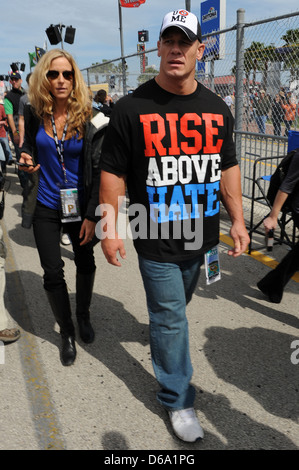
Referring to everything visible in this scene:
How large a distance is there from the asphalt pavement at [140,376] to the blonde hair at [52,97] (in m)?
1.60

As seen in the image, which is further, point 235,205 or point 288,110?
point 288,110

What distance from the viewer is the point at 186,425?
7.23ft

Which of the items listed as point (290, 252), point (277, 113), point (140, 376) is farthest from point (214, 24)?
point (140, 376)

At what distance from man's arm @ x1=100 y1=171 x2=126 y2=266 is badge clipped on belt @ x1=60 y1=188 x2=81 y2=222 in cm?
67

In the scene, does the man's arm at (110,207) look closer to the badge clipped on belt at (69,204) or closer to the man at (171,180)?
the man at (171,180)

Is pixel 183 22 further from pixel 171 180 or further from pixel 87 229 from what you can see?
pixel 87 229

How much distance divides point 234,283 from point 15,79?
23.7 ft

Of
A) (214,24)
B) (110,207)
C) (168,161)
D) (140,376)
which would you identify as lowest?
(140,376)

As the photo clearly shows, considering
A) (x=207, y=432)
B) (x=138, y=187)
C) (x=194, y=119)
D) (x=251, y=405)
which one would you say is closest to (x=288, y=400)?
(x=251, y=405)

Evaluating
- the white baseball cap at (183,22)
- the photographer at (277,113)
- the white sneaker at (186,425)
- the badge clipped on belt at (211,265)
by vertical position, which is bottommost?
the white sneaker at (186,425)

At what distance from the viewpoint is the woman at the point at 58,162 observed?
107 inches

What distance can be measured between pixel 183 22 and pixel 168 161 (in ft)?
2.11

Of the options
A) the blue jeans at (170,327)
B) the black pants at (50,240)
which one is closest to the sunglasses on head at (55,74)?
the black pants at (50,240)

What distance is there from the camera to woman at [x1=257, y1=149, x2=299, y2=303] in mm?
→ 3099
